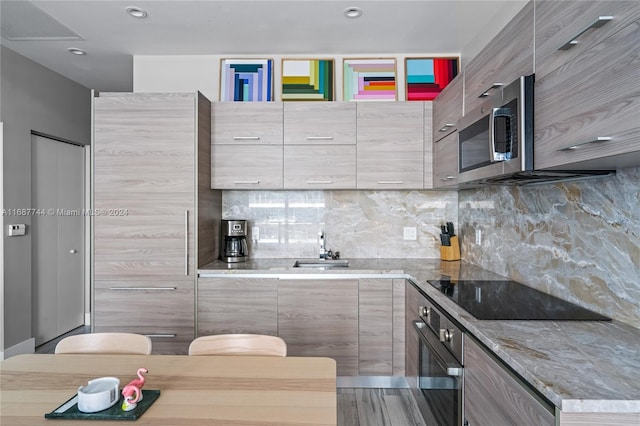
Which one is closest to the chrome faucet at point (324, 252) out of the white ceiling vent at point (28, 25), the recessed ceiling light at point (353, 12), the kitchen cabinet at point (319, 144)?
the kitchen cabinet at point (319, 144)

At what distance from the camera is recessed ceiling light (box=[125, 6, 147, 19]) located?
2446 millimetres

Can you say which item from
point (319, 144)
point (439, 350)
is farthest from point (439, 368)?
point (319, 144)

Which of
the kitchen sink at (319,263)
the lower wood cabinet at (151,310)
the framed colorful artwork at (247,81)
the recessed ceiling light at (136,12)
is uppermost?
the recessed ceiling light at (136,12)

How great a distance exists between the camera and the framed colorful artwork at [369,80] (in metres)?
3.15

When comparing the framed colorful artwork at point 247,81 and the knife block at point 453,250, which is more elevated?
the framed colorful artwork at point 247,81

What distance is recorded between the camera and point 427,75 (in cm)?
315

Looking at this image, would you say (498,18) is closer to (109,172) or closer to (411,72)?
(411,72)

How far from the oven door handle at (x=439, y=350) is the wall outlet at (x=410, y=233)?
40.7 inches

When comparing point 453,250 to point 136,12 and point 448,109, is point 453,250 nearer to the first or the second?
point 448,109

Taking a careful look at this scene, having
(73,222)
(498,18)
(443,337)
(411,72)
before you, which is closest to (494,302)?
(443,337)

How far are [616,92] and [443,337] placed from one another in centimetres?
120

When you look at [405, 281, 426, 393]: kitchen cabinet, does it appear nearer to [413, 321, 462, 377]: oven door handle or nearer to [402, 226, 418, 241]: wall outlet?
[413, 321, 462, 377]: oven door handle

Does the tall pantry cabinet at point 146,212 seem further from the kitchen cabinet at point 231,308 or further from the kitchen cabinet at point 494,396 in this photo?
the kitchen cabinet at point 494,396

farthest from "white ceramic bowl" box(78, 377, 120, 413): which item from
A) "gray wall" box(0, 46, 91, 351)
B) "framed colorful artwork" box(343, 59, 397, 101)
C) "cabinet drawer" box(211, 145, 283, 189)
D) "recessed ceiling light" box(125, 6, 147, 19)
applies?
"gray wall" box(0, 46, 91, 351)
